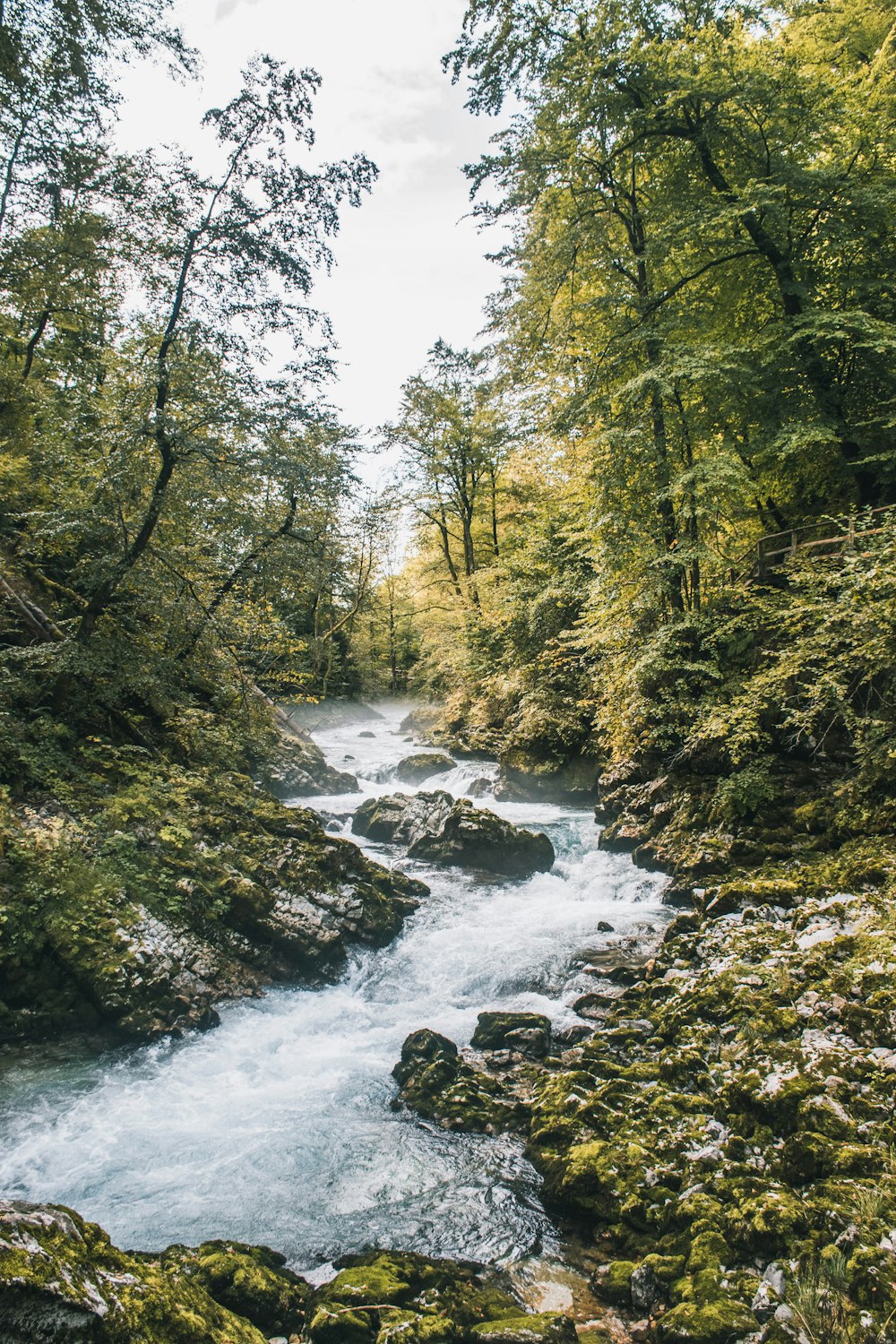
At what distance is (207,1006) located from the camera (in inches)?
265

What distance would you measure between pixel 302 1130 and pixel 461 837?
699 cm

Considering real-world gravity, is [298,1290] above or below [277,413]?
below

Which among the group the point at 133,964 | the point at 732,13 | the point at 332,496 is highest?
the point at 732,13

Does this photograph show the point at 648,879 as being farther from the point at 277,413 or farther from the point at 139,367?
the point at 139,367

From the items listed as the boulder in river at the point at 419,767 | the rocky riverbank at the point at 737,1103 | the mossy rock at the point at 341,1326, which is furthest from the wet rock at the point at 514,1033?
the boulder in river at the point at 419,767

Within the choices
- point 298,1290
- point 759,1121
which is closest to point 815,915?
point 759,1121

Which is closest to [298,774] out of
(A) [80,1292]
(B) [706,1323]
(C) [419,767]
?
(C) [419,767]

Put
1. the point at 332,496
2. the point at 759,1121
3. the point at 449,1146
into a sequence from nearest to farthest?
the point at 759,1121, the point at 449,1146, the point at 332,496

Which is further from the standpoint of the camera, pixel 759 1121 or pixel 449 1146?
pixel 449 1146

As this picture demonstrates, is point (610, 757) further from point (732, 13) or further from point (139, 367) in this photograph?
→ point (732, 13)

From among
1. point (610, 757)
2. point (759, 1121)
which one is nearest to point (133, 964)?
point (759, 1121)

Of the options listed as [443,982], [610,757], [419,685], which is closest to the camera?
[443,982]

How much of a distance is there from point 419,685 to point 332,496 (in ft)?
84.0

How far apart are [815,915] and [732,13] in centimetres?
1653
